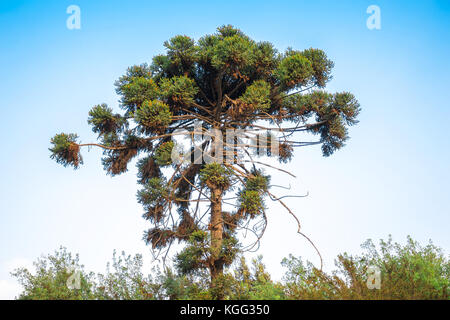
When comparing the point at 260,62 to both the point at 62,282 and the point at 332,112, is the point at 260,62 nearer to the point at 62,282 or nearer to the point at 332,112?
the point at 332,112

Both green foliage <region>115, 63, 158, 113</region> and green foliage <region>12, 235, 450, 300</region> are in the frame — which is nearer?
green foliage <region>12, 235, 450, 300</region>

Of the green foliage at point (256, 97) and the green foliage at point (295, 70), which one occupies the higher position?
the green foliage at point (295, 70)

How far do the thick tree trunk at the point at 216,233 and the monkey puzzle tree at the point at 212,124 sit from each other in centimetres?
3

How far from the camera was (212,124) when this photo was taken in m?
11.4

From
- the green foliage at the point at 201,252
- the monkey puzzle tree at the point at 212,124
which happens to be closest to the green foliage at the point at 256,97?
the monkey puzzle tree at the point at 212,124

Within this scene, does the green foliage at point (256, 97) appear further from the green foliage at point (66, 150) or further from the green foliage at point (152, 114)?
the green foliage at point (66, 150)

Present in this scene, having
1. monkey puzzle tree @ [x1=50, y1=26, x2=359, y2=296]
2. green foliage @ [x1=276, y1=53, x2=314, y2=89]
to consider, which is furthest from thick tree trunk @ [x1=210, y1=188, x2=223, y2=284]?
green foliage @ [x1=276, y1=53, x2=314, y2=89]

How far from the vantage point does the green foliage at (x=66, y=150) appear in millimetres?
10352

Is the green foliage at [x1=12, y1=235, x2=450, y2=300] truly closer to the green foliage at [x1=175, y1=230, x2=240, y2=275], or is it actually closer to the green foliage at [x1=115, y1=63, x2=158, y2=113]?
the green foliage at [x1=175, y1=230, x2=240, y2=275]

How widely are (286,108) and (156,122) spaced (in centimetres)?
386

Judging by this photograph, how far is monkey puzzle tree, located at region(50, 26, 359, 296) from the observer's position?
32.3 feet

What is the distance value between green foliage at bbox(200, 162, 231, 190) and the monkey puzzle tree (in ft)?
0.08
